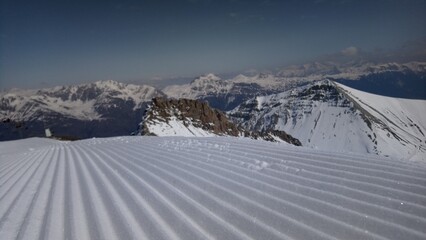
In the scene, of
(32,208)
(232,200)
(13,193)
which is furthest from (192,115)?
(232,200)

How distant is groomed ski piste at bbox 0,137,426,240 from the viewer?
588 cm

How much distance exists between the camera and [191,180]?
9.49 meters

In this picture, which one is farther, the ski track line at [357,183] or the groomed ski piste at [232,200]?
the ski track line at [357,183]

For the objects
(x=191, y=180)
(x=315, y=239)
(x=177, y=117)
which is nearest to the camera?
(x=315, y=239)

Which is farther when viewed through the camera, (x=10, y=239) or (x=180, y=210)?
(x=180, y=210)

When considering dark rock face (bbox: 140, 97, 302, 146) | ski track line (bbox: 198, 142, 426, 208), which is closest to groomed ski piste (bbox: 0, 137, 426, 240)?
ski track line (bbox: 198, 142, 426, 208)

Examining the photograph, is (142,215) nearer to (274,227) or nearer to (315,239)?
(274,227)

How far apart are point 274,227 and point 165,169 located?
6.01 metres

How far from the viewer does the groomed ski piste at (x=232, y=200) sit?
588 centimetres

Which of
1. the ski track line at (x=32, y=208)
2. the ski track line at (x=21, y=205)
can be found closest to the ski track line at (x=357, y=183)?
the ski track line at (x=32, y=208)

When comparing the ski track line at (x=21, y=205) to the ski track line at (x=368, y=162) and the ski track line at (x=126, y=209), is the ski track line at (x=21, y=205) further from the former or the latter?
the ski track line at (x=368, y=162)

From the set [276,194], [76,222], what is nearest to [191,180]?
[276,194]

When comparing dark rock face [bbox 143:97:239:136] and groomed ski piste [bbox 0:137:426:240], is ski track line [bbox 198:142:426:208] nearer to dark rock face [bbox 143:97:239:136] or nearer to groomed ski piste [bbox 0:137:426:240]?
groomed ski piste [bbox 0:137:426:240]

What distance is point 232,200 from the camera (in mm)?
7484
